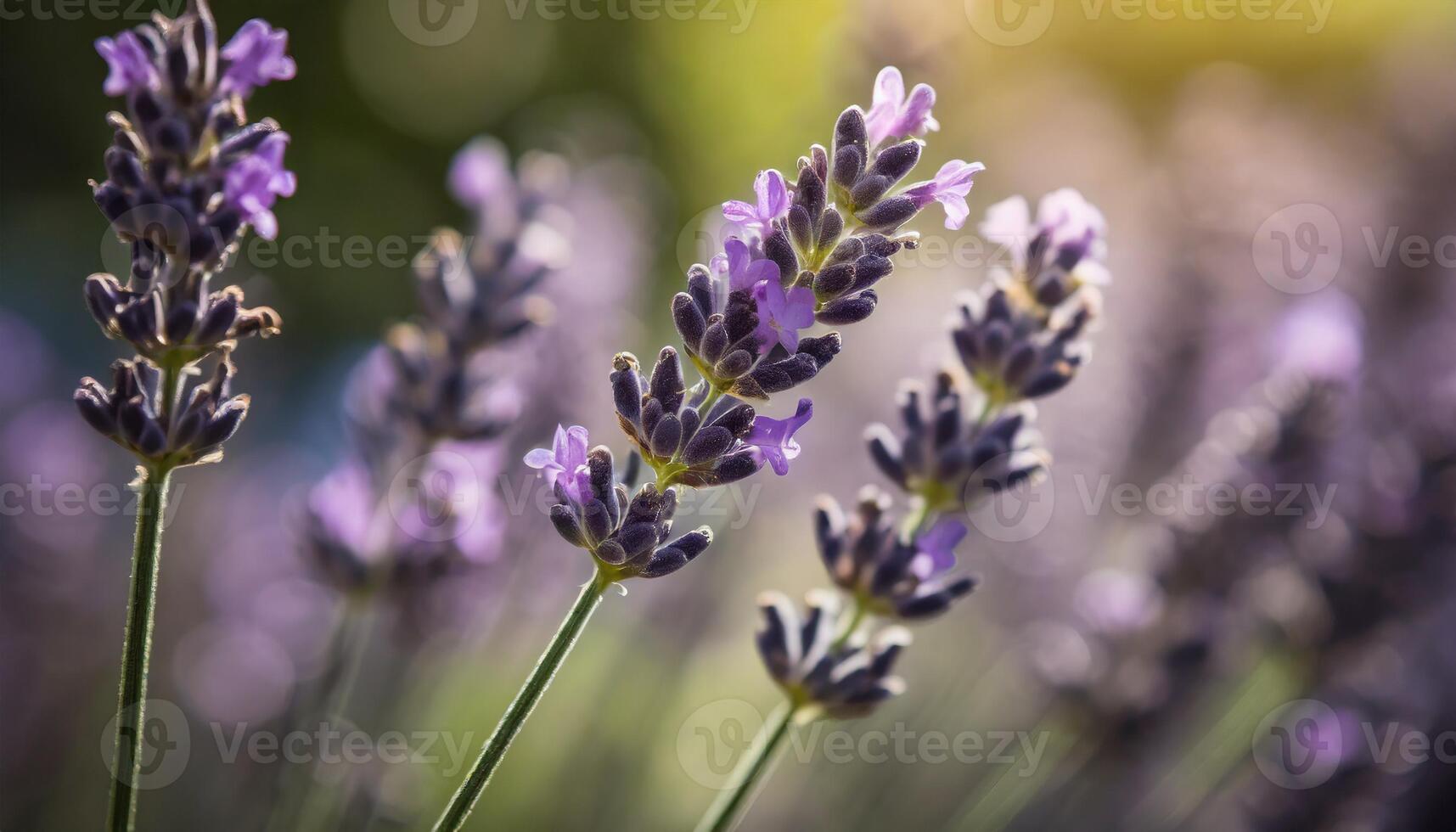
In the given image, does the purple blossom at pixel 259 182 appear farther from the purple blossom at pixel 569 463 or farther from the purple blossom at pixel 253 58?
the purple blossom at pixel 569 463

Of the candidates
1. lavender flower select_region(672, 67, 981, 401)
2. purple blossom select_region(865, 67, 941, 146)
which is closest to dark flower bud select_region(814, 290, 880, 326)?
lavender flower select_region(672, 67, 981, 401)

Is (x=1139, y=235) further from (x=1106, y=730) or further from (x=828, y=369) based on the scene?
(x=1106, y=730)

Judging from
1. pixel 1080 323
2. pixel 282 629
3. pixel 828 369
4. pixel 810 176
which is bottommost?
pixel 282 629

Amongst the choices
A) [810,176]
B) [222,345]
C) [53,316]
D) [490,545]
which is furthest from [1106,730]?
[53,316]

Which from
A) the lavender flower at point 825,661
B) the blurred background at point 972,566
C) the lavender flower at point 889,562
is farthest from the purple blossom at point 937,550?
the blurred background at point 972,566

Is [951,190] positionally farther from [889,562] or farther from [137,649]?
[137,649]

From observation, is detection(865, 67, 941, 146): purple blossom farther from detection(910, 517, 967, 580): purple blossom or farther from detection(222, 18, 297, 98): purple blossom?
detection(222, 18, 297, 98): purple blossom
